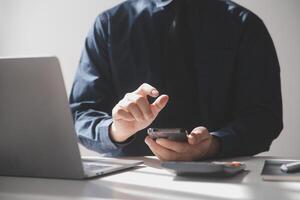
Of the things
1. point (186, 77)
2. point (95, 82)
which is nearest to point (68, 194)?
point (95, 82)

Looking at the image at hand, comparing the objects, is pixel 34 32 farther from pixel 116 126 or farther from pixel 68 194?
pixel 68 194

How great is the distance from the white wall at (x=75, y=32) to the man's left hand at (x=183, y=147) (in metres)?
1.09

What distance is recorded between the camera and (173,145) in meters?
1.01

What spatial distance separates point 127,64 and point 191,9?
290 millimetres

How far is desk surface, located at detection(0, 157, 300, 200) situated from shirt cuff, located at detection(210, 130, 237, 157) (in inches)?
11.9

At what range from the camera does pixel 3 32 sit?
2354mm

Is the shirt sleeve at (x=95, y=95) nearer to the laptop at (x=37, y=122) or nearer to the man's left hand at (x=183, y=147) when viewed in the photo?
the man's left hand at (x=183, y=147)

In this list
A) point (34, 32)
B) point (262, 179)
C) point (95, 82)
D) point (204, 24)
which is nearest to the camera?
point (262, 179)

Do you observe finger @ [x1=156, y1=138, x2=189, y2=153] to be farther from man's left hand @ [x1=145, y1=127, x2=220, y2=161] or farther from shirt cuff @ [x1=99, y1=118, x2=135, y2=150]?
shirt cuff @ [x1=99, y1=118, x2=135, y2=150]

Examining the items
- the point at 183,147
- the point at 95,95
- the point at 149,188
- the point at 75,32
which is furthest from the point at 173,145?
the point at 75,32

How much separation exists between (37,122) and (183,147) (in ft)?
1.25

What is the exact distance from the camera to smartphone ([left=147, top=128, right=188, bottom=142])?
3.21 feet

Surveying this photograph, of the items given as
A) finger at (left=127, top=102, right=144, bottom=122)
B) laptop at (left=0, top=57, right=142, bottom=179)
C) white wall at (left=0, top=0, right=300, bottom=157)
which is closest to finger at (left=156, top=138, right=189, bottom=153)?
finger at (left=127, top=102, right=144, bottom=122)

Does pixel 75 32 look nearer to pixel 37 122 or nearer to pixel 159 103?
pixel 159 103
